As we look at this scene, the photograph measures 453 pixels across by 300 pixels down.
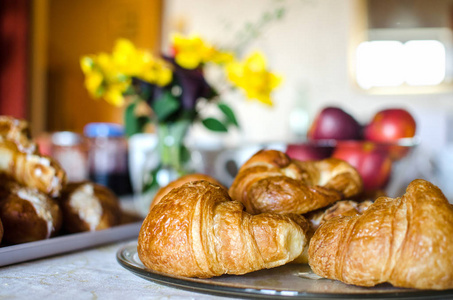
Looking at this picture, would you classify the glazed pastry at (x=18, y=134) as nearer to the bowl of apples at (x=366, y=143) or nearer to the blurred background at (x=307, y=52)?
the bowl of apples at (x=366, y=143)

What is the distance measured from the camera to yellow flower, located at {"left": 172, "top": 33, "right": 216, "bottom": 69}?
1083 millimetres

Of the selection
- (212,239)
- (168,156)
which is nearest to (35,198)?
(212,239)

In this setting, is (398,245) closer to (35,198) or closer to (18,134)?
(35,198)

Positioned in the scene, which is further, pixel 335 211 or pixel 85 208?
pixel 85 208

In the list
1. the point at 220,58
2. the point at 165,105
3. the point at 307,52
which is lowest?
the point at 165,105

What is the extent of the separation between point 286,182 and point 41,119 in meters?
3.97

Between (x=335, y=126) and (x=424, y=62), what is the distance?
2.49 m

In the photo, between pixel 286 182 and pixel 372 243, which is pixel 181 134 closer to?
pixel 286 182

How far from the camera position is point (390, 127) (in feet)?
3.49

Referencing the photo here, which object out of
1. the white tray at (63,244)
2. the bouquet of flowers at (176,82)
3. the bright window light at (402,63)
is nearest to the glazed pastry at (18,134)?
the white tray at (63,244)

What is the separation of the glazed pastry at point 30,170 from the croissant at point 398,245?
406mm

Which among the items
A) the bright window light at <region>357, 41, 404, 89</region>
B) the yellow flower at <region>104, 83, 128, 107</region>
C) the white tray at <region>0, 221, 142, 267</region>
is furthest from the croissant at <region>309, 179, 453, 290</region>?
the bright window light at <region>357, 41, 404, 89</region>

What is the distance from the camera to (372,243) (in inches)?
16.3

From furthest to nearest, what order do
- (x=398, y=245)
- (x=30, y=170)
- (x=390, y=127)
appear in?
(x=390, y=127)
(x=30, y=170)
(x=398, y=245)
